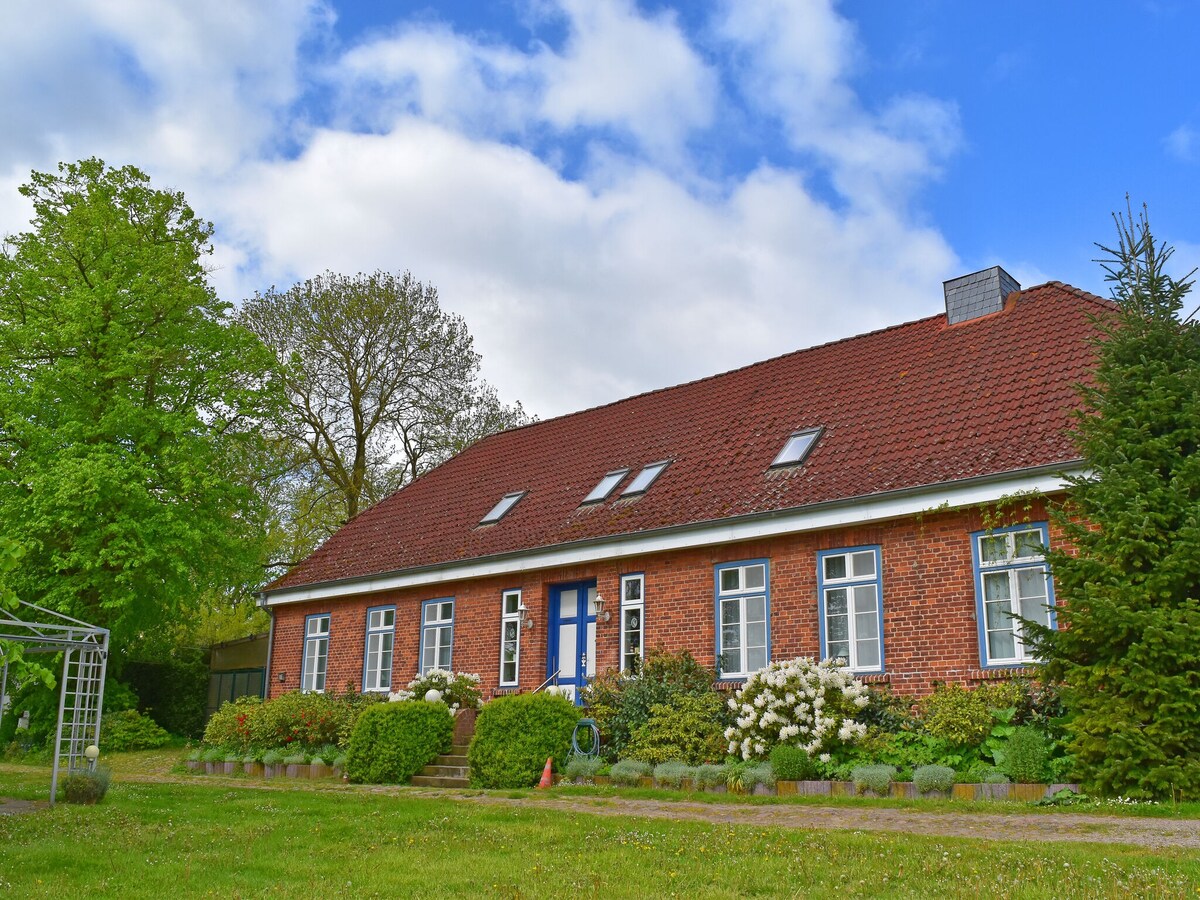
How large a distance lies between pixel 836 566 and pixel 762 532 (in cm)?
110

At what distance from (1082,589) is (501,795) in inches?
276

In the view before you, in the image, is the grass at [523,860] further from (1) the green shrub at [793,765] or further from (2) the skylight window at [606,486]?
(2) the skylight window at [606,486]

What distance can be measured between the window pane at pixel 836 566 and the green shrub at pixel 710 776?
3287mm

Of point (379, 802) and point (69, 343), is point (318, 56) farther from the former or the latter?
point (69, 343)

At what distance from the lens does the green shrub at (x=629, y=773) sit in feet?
44.8

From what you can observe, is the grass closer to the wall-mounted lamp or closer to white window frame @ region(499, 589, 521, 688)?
the wall-mounted lamp

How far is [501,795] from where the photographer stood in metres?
13.3

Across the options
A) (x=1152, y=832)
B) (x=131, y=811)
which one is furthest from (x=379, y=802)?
(x=1152, y=832)

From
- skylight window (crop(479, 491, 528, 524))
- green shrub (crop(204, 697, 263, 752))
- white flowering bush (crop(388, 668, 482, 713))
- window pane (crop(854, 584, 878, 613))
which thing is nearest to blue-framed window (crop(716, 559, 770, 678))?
window pane (crop(854, 584, 878, 613))

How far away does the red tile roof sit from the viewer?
47.4 ft

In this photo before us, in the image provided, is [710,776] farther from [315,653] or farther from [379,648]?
[315,653]

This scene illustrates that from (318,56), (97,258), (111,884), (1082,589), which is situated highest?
(97,258)

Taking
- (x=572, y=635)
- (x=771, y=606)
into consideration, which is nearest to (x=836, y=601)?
(x=771, y=606)

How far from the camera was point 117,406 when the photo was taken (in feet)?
70.6
